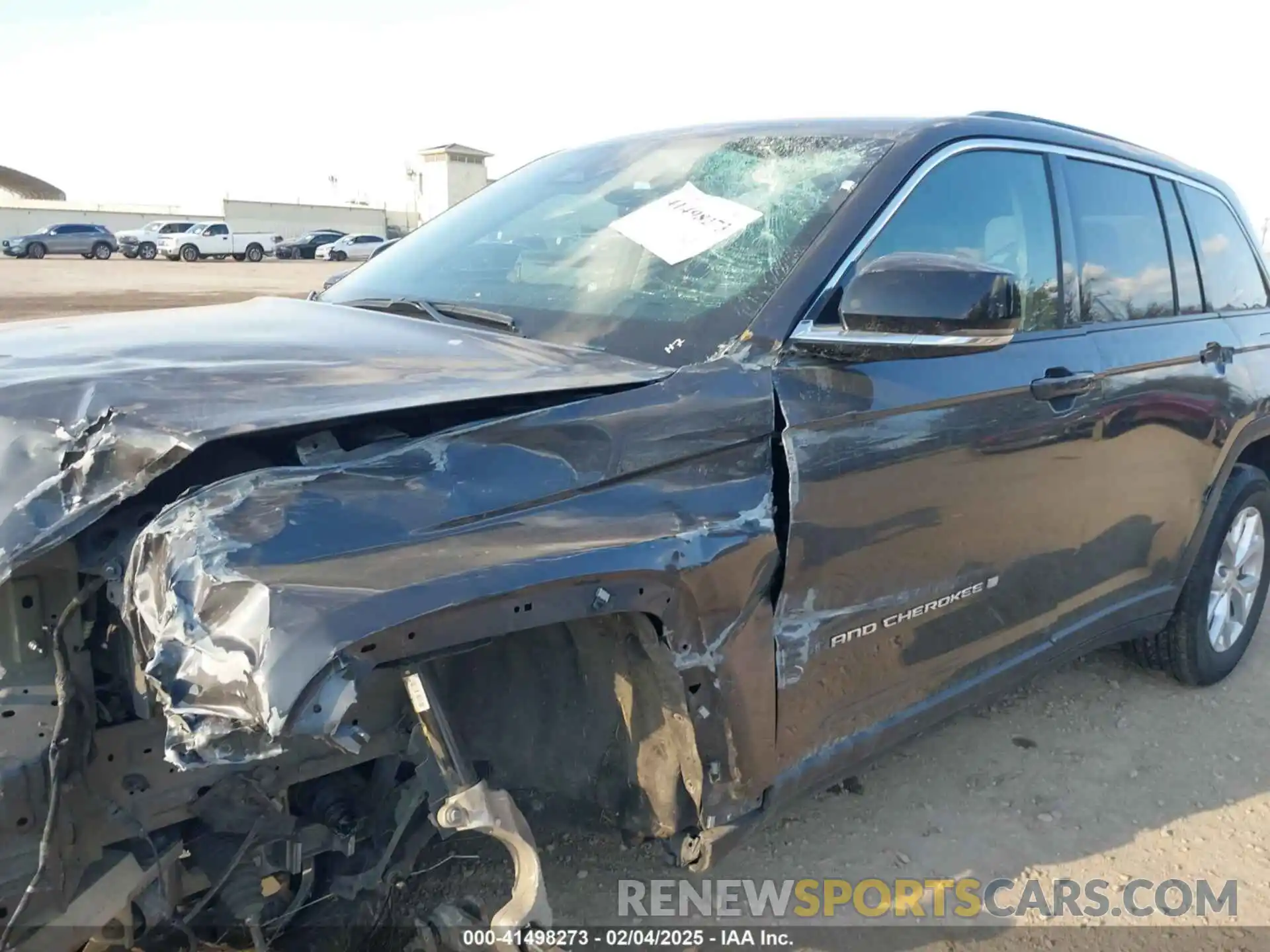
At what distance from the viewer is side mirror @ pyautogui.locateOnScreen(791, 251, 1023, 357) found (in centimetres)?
222

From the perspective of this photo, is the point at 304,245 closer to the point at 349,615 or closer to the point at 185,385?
the point at 185,385

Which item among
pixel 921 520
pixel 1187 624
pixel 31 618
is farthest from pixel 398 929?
pixel 1187 624

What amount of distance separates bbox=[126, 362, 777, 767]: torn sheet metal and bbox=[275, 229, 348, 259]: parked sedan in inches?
1824

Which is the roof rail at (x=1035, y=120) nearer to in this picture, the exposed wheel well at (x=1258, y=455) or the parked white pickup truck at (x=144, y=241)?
the exposed wheel well at (x=1258, y=455)

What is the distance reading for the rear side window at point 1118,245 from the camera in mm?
3279

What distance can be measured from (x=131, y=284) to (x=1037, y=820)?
25.0m

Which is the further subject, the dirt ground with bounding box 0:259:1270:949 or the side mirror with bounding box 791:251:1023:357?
the dirt ground with bounding box 0:259:1270:949

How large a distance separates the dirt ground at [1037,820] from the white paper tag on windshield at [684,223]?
1417 mm

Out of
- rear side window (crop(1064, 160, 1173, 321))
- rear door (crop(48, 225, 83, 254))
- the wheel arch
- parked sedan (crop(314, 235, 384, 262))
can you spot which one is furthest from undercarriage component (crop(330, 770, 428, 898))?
parked sedan (crop(314, 235, 384, 262))

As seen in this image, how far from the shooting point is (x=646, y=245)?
2.66 meters

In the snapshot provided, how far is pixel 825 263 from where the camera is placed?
94.9 inches

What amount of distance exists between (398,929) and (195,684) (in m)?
1.14

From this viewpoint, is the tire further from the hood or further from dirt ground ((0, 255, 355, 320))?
dirt ground ((0, 255, 355, 320))

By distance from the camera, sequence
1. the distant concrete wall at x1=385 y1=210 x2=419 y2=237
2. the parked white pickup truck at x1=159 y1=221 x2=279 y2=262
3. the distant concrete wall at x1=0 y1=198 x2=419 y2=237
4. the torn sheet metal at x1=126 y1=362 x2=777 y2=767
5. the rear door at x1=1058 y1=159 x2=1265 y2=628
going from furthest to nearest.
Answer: the distant concrete wall at x1=385 y1=210 x2=419 y2=237
the distant concrete wall at x1=0 y1=198 x2=419 y2=237
the parked white pickup truck at x1=159 y1=221 x2=279 y2=262
the rear door at x1=1058 y1=159 x2=1265 y2=628
the torn sheet metal at x1=126 y1=362 x2=777 y2=767
